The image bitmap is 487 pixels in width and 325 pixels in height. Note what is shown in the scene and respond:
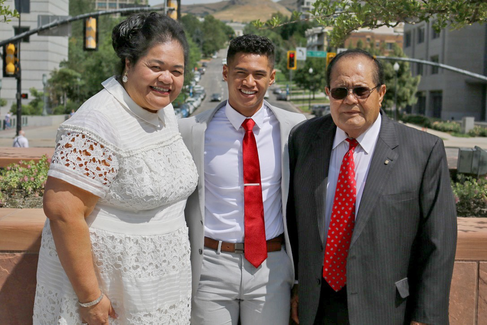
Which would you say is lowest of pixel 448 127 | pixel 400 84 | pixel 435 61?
pixel 448 127

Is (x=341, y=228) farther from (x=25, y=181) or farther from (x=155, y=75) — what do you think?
(x=25, y=181)

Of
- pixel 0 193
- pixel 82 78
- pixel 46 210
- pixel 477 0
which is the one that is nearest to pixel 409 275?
pixel 46 210

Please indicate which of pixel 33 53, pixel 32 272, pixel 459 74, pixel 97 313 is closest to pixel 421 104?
pixel 459 74

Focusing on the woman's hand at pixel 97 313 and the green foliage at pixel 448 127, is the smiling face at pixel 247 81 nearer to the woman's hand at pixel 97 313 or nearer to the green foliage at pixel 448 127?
the woman's hand at pixel 97 313

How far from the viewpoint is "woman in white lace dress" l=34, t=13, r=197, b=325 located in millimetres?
2541

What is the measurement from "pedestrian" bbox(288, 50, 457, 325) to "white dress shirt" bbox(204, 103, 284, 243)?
0.90ft

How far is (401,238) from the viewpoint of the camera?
296 cm

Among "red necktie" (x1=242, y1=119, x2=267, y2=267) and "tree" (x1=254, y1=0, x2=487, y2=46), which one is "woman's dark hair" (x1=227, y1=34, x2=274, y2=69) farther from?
"tree" (x1=254, y1=0, x2=487, y2=46)

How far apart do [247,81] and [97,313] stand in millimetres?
1734

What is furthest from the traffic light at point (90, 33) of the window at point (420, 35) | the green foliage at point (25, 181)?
the window at point (420, 35)

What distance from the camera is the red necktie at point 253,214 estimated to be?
3.32m

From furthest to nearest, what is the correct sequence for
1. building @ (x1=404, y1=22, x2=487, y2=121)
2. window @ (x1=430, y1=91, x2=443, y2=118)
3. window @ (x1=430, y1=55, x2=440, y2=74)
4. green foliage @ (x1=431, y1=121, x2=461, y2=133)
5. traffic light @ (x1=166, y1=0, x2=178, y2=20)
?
window @ (x1=430, y1=91, x2=443, y2=118) < window @ (x1=430, y1=55, x2=440, y2=74) < building @ (x1=404, y1=22, x2=487, y2=121) < green foliage @ (x1=431, y1=121, x2=461, y2=133) < traffic light @ (x1=166, y1=0, x2=178, y2=20)

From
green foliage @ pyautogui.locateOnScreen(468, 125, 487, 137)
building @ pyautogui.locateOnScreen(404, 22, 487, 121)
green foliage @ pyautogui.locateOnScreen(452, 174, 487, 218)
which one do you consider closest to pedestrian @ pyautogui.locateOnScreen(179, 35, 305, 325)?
green foliage @ pyautogui.locateOnScreen(452, 174, 487, 218)

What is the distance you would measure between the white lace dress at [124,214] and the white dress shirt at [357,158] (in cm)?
88
